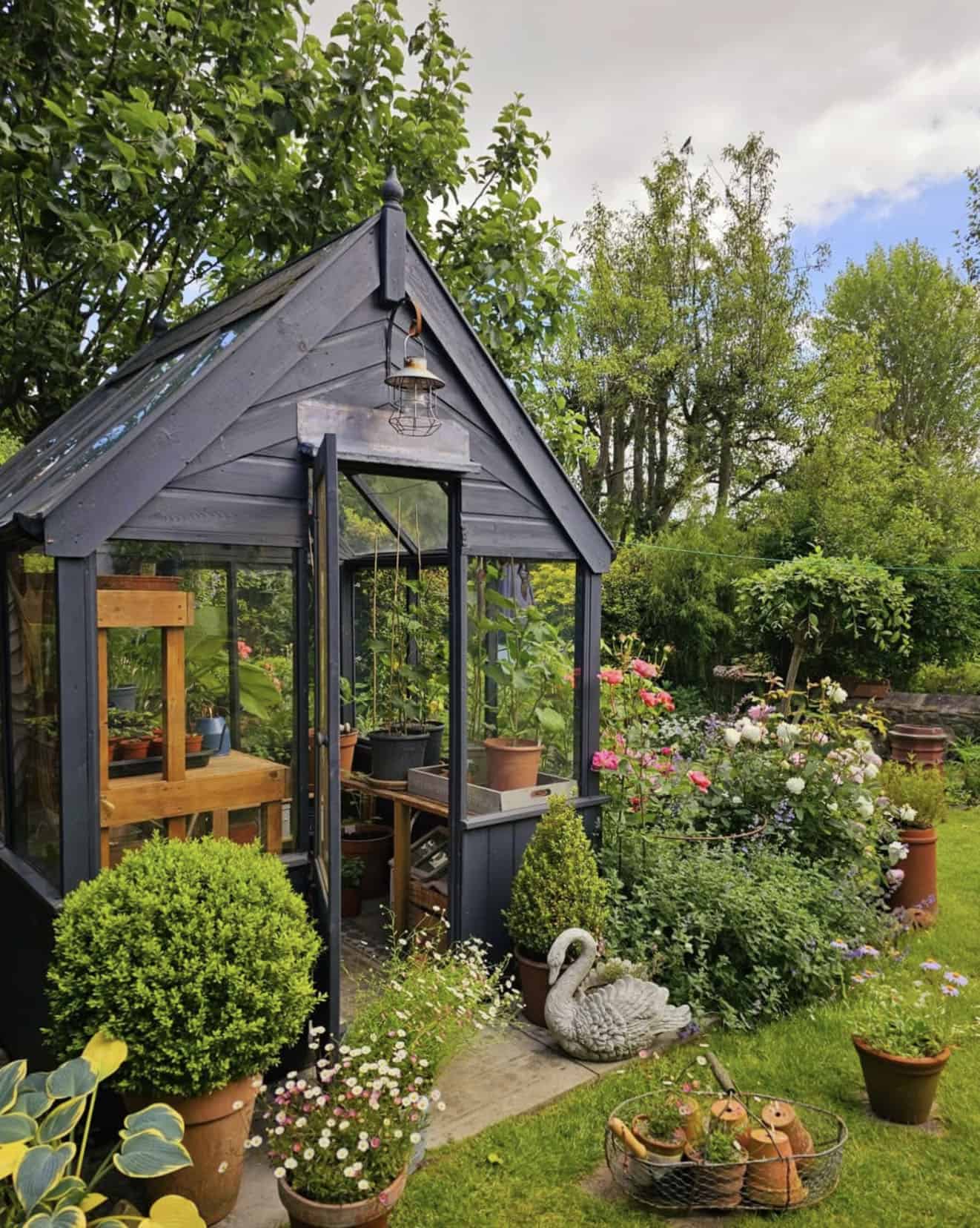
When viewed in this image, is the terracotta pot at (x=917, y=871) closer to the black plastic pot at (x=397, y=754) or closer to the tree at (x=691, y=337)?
the black plastic pot at (x=397, y=754)

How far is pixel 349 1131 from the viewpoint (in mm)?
2555

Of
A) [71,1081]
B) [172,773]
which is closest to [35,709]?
[172,773]

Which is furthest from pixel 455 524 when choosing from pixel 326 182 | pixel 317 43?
pixel 317 43

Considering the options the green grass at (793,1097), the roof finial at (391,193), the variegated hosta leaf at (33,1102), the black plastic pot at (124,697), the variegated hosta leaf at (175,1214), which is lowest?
the green grass at (793,1097)

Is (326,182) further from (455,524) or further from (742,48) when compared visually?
(455,524)

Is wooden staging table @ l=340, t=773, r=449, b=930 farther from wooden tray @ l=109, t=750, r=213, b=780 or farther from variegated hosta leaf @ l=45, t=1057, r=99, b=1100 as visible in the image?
variegated hosta leaf @ l=45, t=1057, r=99, b=1100

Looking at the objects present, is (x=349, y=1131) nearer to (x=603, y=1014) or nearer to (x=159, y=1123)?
(x=159, y=1123)

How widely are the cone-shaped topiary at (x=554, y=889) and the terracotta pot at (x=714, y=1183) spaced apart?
1.27 m

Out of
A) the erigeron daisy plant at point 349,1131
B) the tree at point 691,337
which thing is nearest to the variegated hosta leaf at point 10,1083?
the erigeron daisy plant at point 349,1131

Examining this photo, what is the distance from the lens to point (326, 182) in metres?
6.64

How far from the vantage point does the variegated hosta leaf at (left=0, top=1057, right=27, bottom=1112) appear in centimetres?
221

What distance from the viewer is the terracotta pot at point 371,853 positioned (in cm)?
558

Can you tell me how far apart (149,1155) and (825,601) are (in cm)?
862

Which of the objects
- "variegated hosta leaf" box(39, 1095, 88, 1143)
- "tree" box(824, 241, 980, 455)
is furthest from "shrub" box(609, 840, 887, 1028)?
"tree" box(824, 241, 980, 455)
